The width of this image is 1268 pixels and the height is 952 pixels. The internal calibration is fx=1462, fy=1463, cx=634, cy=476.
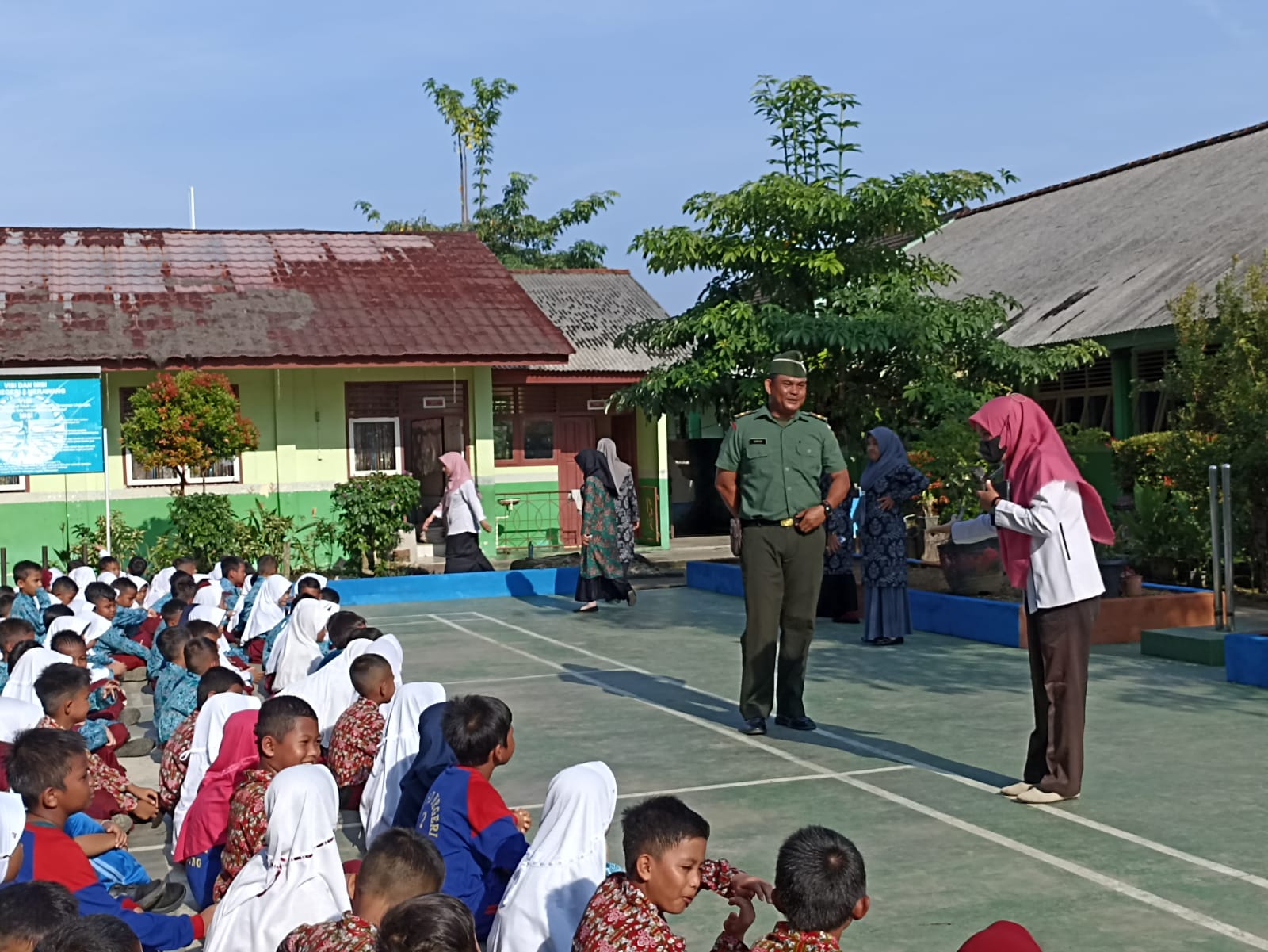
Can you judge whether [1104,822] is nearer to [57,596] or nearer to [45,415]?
[57,596]

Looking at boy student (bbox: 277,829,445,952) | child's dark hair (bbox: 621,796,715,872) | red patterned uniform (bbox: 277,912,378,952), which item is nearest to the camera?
red patterned uniform (bbox: 277,912,378,952)

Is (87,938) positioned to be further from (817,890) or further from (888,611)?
(888,611)

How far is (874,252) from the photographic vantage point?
16469 millimetres

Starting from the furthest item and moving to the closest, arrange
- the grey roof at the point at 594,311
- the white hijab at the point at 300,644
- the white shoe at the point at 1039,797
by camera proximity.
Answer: the grey roof at the point at 594,311 < the white hijab at the point at 300,644 < the white shoe at the point at 1039,797

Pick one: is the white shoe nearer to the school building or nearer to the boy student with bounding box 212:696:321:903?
the boy student with bounding box 212:696:321:903

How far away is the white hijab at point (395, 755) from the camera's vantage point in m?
5.75

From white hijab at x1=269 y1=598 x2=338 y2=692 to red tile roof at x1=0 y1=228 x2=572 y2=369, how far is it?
1097 cm

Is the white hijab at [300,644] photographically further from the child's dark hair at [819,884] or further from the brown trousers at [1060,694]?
the child's dark hair at [819,884]

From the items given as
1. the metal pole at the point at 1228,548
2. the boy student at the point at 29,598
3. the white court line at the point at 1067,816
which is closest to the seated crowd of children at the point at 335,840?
the white court line at the point at 1067,816

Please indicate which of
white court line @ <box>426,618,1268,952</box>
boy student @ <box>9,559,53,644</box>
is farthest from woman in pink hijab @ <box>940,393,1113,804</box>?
boy student @ <box>9,559,53,644</box>

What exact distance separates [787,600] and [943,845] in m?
2.39

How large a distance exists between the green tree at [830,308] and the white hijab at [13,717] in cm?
1032

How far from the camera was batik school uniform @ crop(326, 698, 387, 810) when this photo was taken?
260 inches

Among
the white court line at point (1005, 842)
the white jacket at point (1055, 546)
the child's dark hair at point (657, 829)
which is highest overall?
the white jacket at point (1055, 546)
